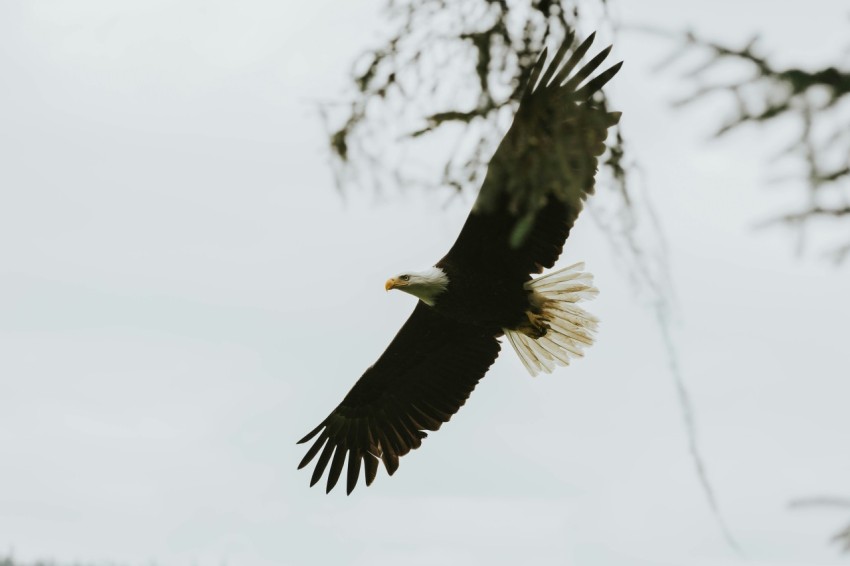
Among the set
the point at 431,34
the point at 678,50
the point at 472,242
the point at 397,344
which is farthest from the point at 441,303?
the point at 678,50

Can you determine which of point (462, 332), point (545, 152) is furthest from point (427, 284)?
point (545, 152)

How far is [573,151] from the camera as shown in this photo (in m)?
2.19

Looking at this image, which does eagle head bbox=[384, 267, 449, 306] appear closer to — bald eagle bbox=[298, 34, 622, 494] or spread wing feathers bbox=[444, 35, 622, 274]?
bald eagle bbox=[298, 34, 622, 494]

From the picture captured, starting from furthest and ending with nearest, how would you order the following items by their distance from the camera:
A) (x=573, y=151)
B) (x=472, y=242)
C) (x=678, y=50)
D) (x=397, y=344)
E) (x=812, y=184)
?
(x=397, y=344), (x=472, y=242), (x=573, y=151), (x=678, y=50), (x=812, y=184)

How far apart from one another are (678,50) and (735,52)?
0.31 ft

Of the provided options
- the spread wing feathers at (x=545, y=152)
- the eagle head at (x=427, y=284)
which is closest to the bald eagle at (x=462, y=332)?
the eagle head at (x=427, y=284)

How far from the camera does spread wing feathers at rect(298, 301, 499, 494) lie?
632 cm

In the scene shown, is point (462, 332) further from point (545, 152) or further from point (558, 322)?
point (545, 152)

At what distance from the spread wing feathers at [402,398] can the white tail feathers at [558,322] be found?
0.21 meters

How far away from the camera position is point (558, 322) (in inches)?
237

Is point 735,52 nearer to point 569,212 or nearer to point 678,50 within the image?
point 678,50

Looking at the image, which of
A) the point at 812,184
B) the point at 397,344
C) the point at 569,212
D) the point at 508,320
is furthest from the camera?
the point at 397,344

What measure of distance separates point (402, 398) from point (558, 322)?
3.88 ft

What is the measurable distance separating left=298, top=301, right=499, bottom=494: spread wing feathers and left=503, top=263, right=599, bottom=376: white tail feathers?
8.3 inches
